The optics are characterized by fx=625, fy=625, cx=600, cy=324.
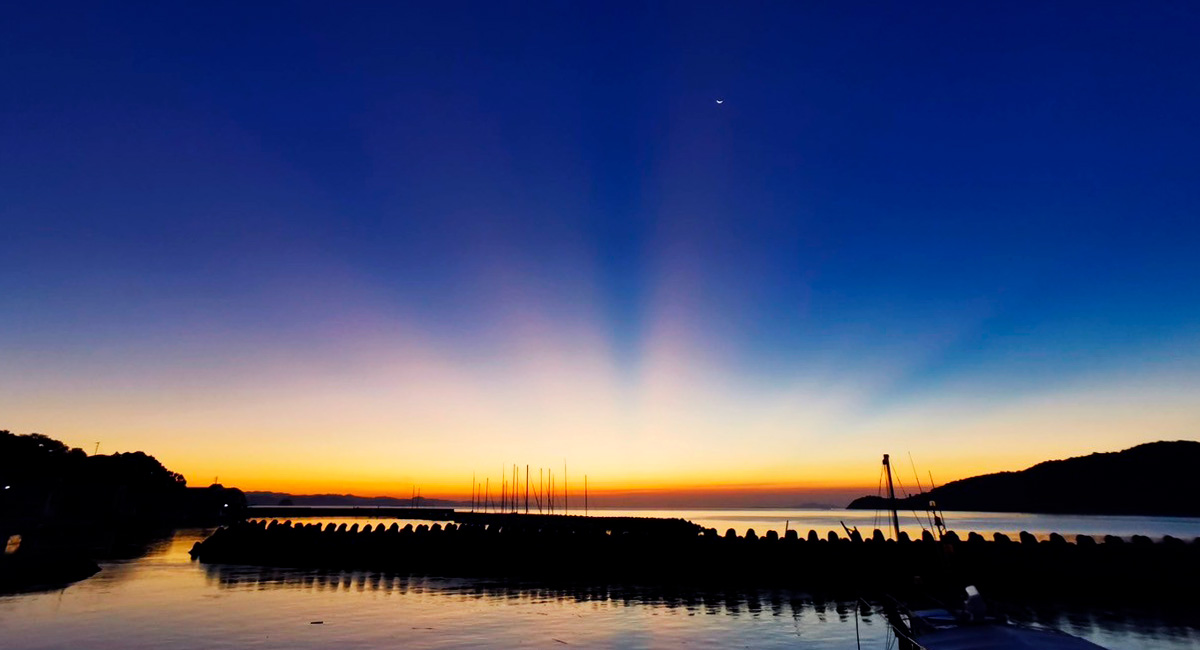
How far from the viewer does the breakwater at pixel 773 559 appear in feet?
136

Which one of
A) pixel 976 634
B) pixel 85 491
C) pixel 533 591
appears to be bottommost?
pixel 533 591

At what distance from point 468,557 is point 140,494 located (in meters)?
157

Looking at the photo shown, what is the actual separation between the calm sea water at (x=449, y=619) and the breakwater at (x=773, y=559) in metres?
5.80

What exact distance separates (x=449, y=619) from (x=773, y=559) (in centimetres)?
2624

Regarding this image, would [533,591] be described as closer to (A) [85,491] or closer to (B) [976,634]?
(B) [976,634]

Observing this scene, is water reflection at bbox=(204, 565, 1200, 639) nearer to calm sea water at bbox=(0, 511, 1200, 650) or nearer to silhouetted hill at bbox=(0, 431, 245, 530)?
calm sea water at bbox=(0, 511, 1200, 650)

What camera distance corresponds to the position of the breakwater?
41.5 m

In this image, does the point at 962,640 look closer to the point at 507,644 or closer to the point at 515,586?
the point at 507,644

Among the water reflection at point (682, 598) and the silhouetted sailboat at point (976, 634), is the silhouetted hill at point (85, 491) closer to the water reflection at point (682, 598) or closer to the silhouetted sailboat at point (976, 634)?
the water reflection at point (682, 598)

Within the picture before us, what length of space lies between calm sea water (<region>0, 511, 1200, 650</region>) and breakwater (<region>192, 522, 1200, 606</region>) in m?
→ 5.80

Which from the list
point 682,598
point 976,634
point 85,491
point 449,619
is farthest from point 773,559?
point 85,491

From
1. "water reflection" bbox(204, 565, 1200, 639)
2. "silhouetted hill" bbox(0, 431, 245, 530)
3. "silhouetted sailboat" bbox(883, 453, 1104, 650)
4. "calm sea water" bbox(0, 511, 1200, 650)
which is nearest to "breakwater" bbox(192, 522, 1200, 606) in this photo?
"water reflection" bbox(204, 565, 1200, 639)

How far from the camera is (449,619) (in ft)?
114

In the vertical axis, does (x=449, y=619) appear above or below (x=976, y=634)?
below
